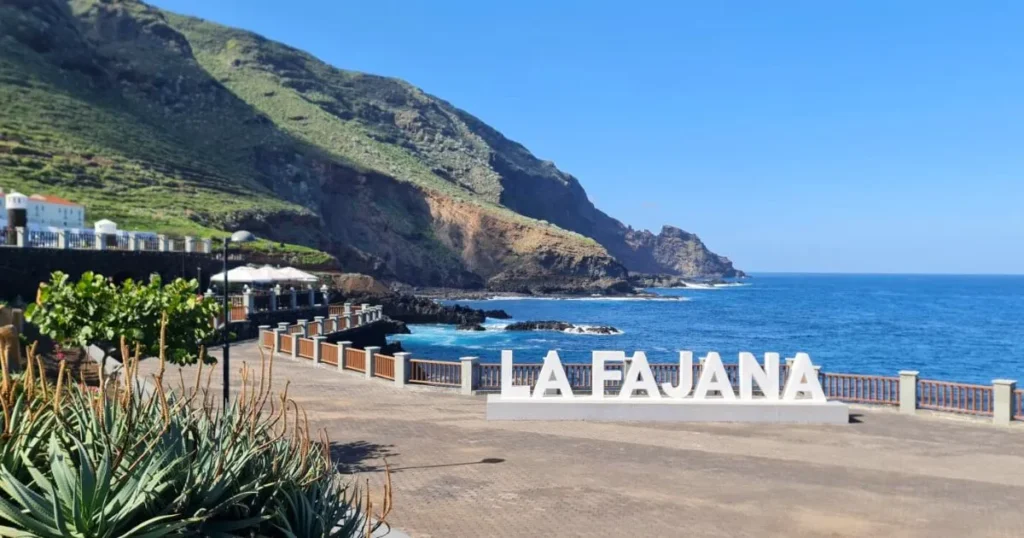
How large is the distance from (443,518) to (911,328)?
84.8m

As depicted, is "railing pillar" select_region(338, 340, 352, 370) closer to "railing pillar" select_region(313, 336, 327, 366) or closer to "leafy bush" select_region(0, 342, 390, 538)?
"railing pillar" select_region(313, 336, 327, 366)

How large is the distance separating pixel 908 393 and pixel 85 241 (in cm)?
3929

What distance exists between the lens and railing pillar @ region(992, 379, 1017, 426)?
56.3 feet

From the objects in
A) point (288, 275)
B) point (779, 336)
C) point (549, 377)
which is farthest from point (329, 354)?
point (779, 336)

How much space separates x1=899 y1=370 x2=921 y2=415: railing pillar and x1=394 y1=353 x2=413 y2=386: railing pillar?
1294 cm

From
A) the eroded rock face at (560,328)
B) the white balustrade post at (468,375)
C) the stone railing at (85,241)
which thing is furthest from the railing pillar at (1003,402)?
the eroded rock face at (560,328)

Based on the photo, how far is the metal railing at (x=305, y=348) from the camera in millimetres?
28766

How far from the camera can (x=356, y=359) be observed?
25.7 m

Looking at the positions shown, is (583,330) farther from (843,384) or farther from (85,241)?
(843,384)

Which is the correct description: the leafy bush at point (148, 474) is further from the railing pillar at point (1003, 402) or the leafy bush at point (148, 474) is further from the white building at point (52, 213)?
the white building at point (52, 213)

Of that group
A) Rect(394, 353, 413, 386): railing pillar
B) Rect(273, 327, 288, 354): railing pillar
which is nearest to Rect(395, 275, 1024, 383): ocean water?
Rect(273, 327, 288, 354): railing pillar

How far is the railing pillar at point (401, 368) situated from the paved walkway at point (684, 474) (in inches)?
124

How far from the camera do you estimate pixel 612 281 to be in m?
135

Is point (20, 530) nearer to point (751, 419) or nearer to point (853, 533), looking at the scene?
point (853, 533)
